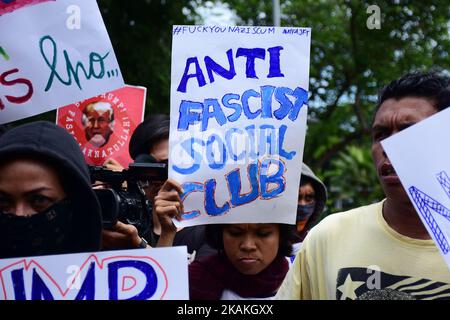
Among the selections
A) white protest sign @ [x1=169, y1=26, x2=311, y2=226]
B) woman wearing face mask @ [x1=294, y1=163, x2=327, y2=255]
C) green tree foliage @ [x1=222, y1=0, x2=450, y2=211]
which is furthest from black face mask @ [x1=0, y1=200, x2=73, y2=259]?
green tree foliage @ [x1=222, y1=0, x2=450, y2=211]

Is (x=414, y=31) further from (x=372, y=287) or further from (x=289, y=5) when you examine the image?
(x=372, y=287)

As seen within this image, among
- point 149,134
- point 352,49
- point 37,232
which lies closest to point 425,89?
point 37,232

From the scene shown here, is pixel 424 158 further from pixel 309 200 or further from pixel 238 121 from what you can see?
pixel 309 200

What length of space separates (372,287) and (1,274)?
1.04m

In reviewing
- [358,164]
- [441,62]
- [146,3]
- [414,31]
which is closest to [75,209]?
[146,3]

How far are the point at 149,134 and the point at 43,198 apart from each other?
5.38 ft

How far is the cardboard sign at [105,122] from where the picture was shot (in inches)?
174

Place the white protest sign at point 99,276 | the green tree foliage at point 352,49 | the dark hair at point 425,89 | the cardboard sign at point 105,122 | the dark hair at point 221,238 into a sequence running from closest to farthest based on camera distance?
the white protest sign at point 99,276 → the dark hair at point 425,89 → the dark hair at point 221,238 → the cardboard sign at point 105,122 → the green tree foliage at point 352,49

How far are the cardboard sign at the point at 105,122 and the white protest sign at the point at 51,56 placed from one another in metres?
1.27

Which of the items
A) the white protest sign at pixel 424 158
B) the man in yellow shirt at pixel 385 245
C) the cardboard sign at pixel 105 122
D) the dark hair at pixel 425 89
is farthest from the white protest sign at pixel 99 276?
the cardboard sign at pixel 105 122

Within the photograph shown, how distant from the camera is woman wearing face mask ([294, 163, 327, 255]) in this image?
4.54m

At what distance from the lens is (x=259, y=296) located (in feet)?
10.5

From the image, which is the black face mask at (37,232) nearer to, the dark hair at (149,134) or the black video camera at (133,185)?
the black video camera at (133,185)

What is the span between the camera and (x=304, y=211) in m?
4.57
